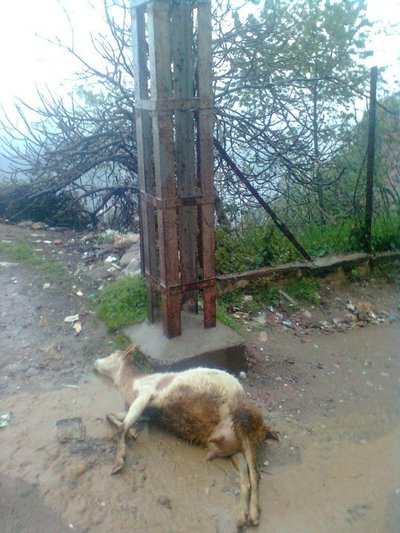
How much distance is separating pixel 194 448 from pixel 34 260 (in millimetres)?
3326

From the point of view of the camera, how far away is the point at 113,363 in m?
3.55

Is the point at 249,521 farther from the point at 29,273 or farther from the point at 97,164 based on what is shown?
the point at 97,164

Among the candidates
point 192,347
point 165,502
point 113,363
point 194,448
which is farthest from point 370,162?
point 165,502

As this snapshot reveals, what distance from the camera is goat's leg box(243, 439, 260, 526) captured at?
2473mm

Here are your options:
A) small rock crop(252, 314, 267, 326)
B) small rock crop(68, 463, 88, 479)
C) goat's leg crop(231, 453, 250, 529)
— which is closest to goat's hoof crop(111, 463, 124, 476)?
small rock crop(68, 463, 88, 479)

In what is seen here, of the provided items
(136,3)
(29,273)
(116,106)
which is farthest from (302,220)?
(136,3)

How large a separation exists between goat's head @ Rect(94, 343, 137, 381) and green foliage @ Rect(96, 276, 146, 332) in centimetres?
41

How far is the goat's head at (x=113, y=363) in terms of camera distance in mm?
3502

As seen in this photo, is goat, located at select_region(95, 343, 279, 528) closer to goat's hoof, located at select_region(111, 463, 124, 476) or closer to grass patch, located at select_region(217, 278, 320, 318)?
goat's hoof, located at select_region(111, 463, 124, 476)

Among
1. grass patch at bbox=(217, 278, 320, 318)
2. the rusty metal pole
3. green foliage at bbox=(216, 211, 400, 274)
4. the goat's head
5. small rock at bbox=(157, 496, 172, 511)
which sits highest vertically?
the rusty metal pole

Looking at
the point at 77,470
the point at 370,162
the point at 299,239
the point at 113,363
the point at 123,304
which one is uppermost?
the point at 370,162

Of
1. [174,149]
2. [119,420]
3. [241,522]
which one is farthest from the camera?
[174,149]

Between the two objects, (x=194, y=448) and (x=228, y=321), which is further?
(x=228, y=321)

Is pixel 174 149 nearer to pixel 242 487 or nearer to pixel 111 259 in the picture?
pixel 242 487
